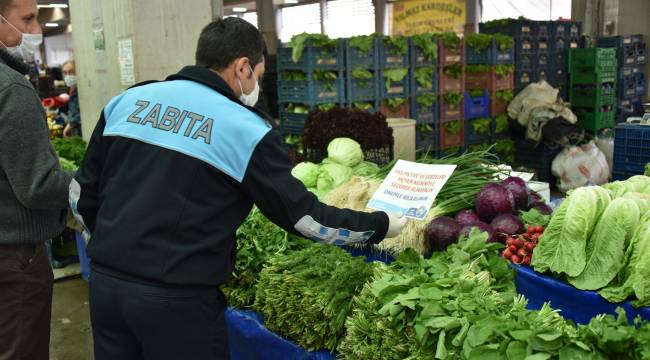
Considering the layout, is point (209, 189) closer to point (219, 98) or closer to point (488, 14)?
point (219, 98)

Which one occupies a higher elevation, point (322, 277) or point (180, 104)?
point (180, 104)

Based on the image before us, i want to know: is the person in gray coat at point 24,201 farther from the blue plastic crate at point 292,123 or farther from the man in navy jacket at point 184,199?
the blue plastic crate at point 292,123

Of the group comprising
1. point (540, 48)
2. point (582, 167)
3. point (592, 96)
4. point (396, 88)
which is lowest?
point (582, 167)

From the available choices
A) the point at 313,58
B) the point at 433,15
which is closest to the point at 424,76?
the point at 313,58

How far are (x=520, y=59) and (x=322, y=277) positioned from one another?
25.2 feet

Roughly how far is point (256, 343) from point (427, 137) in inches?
236

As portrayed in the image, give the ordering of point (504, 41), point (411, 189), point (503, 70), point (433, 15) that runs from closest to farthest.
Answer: point (411, 189) < point (504, 41) < point (503, 70) < point (433, 15)

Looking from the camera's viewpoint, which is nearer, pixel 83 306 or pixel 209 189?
pixel 209 189

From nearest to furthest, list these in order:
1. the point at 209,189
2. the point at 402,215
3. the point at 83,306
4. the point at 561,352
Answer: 1. the point at 561,352
2. the point at 209,189
3. the point at 402,215
4. the point at 83,306

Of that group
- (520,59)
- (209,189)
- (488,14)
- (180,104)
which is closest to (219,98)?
(180,104)

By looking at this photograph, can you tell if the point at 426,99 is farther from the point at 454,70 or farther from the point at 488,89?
the point at 488,89

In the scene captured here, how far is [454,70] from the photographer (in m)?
8.65

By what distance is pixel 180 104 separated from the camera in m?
1.95

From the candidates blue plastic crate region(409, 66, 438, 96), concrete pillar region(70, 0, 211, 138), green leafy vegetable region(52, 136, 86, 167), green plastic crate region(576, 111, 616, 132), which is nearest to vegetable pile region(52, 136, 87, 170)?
green leafy vegetable region(52, 136, 86, 167)
